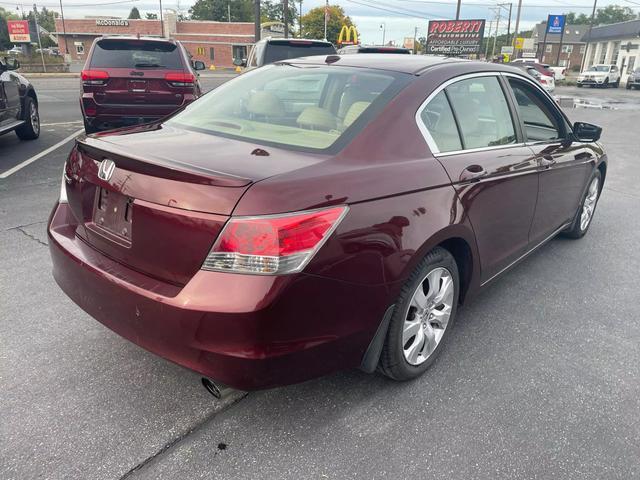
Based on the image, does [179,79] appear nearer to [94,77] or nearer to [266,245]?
[94,77]

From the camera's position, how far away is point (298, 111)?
293cm

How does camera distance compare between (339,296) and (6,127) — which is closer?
(339,296)

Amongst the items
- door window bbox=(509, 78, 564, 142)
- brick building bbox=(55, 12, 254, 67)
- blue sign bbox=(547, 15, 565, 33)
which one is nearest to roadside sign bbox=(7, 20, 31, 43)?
brick building bbox=(55, 12, 254, 67)

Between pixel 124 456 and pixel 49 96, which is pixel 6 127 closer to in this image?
pixel 124 456

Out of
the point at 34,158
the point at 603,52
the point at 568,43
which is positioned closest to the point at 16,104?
the point at 34,158

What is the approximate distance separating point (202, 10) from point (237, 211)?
109m

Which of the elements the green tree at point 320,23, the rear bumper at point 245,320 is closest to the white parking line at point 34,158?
the rear bumper at point 245,320

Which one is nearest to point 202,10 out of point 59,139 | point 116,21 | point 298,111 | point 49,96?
point 116,21

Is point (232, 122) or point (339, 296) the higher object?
point (232, 122)

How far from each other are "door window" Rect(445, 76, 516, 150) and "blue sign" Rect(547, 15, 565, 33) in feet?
186

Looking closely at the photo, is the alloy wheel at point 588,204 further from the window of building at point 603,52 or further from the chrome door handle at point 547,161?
the window of building at point 603,52

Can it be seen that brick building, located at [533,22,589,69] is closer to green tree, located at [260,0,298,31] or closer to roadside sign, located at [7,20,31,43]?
green tree, located at [260,0,298,31]

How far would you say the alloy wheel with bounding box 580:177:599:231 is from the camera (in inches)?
196

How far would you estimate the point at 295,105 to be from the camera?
303cm
